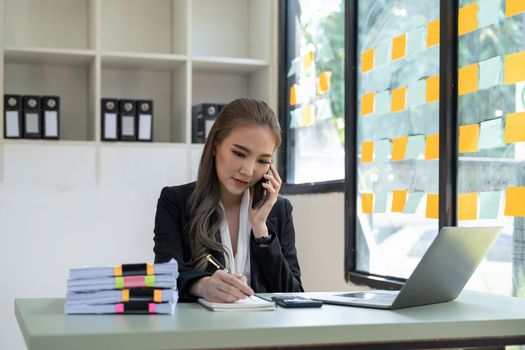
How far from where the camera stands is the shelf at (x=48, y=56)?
404 centimetres

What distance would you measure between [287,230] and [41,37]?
243 cm

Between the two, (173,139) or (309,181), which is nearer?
(309,181)

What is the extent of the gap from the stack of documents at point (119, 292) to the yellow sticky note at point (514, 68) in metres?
1.36

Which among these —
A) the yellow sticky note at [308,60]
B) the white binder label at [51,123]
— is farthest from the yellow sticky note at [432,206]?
the white binder label at [51,123]

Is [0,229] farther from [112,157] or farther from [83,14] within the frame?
[83,14]

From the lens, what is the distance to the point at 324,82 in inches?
154

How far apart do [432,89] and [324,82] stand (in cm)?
104

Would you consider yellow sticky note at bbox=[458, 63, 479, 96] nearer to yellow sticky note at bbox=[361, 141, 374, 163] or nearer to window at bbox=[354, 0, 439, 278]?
window at bbox=[354, 0, 439, 278]

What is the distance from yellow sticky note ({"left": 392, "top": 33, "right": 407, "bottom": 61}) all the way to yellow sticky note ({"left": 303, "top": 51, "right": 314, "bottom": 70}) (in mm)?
922

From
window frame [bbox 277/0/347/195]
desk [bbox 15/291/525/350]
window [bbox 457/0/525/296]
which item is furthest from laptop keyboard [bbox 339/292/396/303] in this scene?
window frame [bbox 277/0/347/195]

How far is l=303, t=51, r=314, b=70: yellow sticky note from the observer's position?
4.10 m

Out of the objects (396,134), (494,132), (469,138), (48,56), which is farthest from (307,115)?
(494,132)

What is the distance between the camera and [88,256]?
4168mm

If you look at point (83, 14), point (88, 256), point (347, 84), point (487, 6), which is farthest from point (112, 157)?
point (487, 6)
